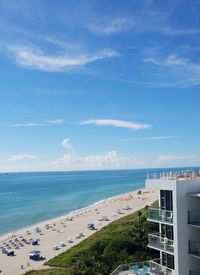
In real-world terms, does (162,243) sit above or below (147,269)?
above

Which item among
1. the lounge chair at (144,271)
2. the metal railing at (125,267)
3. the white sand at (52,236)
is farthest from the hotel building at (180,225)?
the white sand at (52,236)

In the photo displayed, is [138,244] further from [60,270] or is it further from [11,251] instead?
[11,251]

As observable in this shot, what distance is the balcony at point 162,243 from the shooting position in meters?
25.0

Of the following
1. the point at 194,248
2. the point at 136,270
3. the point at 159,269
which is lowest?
the point at 136,270

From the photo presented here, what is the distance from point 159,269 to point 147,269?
63.3 inches

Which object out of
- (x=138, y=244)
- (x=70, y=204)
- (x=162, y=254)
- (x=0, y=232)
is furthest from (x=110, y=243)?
(x=70, y=204)

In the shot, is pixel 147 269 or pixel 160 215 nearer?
pixel 160 215

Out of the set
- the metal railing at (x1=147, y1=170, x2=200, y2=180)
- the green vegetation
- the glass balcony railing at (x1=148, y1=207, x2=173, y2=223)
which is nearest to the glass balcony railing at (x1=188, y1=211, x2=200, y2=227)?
the glass balcony railing at (x1=148, y1=207, x2=173, y2=223)

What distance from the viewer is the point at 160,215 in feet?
85.3

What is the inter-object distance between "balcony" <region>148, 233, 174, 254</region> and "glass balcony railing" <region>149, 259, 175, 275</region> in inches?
44.7

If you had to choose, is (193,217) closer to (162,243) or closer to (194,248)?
(194,248)

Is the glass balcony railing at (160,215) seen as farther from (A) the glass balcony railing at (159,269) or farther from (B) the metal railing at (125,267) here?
(B) the metal railing at (125,267)

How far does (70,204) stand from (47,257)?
7438cm

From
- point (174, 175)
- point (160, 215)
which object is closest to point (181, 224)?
point (160, 215)
